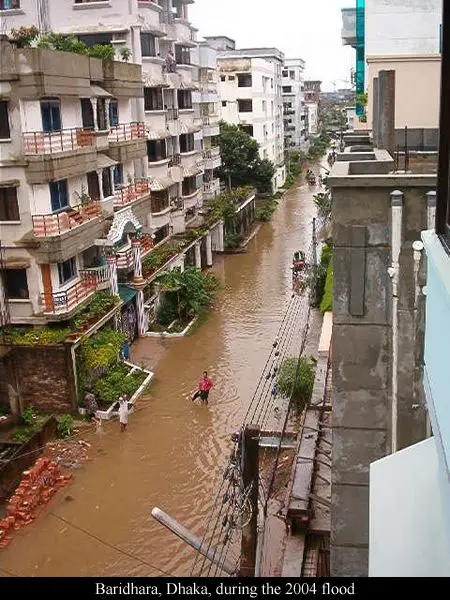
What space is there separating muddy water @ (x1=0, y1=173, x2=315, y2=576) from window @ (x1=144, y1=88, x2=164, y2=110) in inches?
330

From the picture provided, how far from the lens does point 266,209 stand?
47375mm

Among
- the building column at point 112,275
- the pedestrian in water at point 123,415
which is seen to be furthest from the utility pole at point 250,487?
the building column at point 112,275

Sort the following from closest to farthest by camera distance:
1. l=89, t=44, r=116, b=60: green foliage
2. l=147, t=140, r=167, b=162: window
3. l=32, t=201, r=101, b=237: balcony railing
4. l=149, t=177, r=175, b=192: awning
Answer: l=32, t=201, r=101, b=237: balcony railing → l=89, t=44, r=116, b=60: green foliage → l=149, t=177, r=175, b=192: awning → l=147, t=140, r=167, b=162: window

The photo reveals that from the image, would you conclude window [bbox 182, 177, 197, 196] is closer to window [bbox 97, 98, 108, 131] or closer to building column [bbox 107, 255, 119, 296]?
window [bbox 97, 98, 108, 131]

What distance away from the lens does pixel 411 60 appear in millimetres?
17406

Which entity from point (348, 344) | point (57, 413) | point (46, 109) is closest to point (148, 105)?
point (46, 109)

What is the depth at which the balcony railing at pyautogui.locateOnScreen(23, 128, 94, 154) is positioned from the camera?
16953 mm

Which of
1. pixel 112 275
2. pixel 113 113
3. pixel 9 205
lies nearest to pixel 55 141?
pixel 9 205

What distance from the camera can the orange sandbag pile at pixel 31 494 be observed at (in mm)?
13352

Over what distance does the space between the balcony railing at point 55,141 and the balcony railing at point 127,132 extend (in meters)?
3.10

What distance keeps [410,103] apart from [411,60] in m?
1.40

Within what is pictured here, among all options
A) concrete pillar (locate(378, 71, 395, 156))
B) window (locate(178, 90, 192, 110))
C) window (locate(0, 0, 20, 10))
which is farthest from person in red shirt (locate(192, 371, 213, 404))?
window (locate(178, 90, 192, 110))

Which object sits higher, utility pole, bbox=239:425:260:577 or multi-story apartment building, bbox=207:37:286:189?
multi-story apartment building, bbox=207:37:286:189

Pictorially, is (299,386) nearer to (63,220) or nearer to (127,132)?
(63,220)
